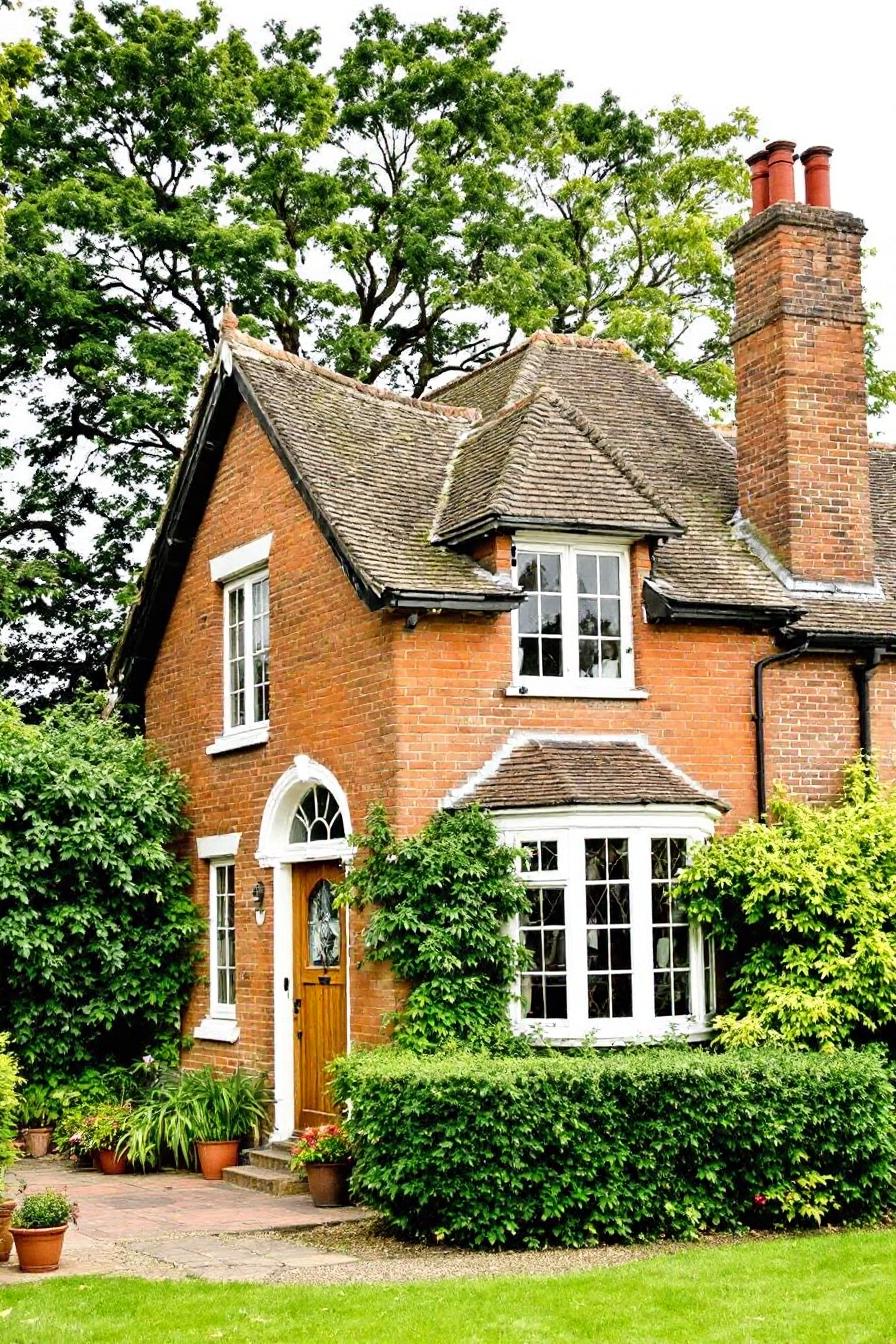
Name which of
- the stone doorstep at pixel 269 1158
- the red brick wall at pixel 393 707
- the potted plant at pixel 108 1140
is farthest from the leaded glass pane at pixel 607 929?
the potted plant at pixel 108 1140

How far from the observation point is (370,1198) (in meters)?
12.3

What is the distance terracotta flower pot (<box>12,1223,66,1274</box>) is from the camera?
1091 centimetres

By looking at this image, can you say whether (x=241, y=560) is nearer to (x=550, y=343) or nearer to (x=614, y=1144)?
(x=550, y=343)

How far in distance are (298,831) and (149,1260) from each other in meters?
5.51

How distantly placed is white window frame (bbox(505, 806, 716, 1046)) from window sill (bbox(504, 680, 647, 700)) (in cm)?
133

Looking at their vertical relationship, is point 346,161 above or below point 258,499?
above

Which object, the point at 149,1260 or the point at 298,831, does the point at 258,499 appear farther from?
the point at 149,1260

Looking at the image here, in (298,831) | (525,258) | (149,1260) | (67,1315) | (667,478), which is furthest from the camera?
(525,258)

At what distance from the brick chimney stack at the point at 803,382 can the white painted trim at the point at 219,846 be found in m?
6.38

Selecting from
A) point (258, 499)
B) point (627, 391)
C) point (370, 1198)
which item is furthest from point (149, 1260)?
point (627, 391)

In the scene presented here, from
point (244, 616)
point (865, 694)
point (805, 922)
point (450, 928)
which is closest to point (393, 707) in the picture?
point (450, 928)

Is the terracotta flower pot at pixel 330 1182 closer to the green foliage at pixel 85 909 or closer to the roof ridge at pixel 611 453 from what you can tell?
the green foliage at pixel 85 909

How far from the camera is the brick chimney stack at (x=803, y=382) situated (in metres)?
16.6

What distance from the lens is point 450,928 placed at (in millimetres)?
13359
